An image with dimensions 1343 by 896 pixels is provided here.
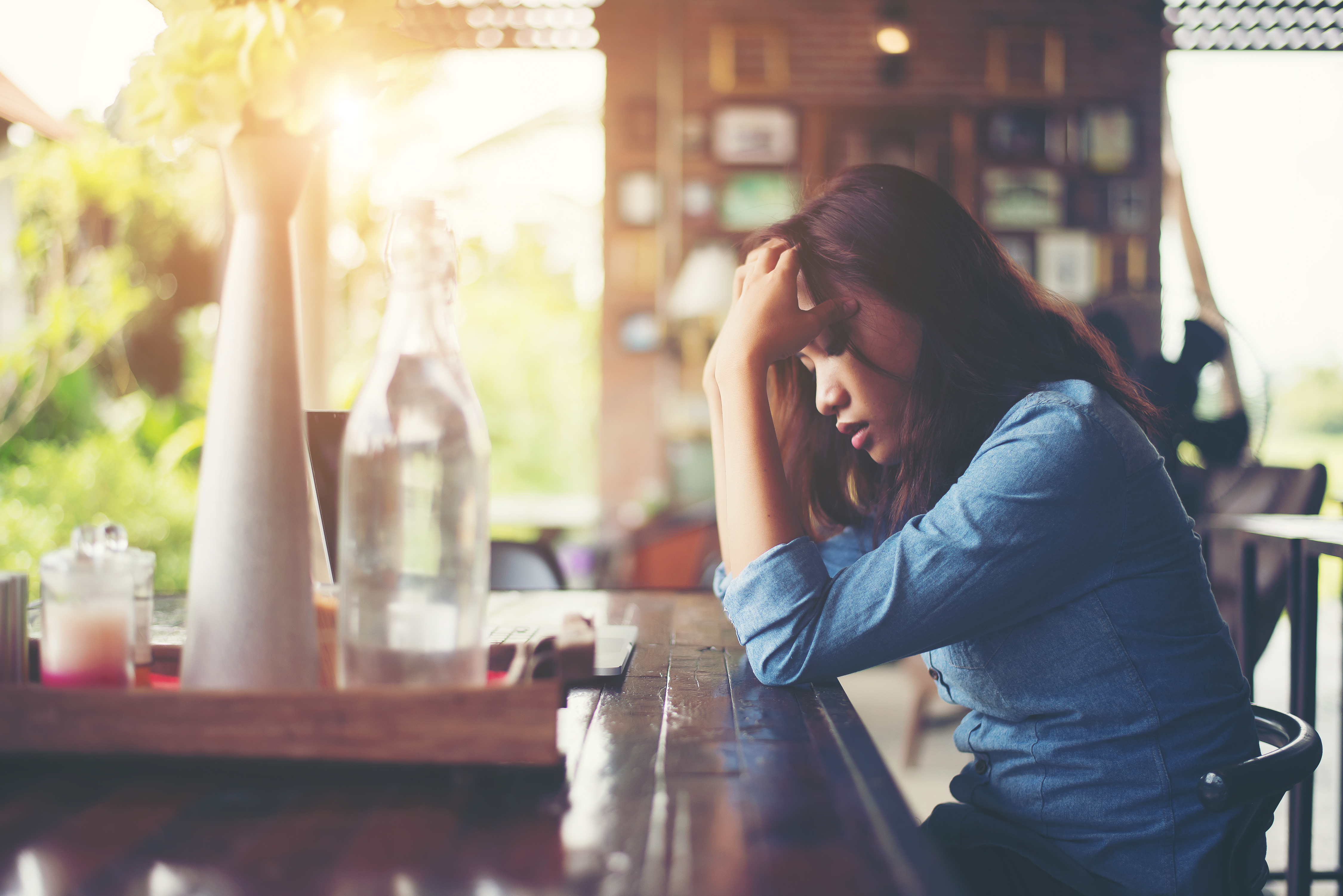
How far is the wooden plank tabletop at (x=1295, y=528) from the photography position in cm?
164

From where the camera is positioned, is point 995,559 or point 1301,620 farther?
point 1301,620

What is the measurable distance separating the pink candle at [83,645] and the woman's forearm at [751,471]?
510 mm

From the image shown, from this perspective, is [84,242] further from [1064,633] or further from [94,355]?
[1064,633]

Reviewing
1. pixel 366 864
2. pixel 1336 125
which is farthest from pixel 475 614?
pixel 1336 125

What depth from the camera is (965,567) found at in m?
0.80

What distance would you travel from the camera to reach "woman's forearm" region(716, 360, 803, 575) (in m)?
0.87

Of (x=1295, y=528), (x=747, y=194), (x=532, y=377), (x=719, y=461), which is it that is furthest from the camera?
(x=532, y=377)

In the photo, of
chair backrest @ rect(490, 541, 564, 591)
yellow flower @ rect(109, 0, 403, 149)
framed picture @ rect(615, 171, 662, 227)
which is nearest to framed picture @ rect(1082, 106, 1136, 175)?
framed picture @ rect(615, 171, 662, 227)

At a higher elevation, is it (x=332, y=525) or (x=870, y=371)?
(x=870, y=371)

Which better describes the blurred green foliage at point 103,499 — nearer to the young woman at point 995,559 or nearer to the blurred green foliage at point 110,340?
the blurred green foliage at point 110,340

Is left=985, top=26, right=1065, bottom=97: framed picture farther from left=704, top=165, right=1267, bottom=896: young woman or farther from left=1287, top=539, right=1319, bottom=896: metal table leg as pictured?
left=704, top=165, right=1267, bottom=896: young woman

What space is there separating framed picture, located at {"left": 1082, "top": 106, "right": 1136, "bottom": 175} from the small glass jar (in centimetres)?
520

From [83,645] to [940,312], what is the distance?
0.82 meters

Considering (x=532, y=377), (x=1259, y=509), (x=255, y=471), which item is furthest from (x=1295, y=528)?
(x=532, y=377)
